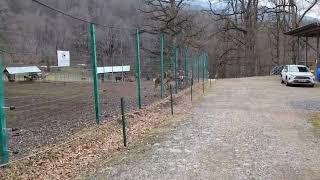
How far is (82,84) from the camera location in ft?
39.0

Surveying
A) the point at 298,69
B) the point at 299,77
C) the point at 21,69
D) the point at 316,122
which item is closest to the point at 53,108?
the point at 21,69

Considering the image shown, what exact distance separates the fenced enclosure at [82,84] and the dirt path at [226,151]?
203 cm

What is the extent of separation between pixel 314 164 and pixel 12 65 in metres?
5.92

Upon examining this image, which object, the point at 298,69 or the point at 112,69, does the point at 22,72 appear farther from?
the point at 298,69

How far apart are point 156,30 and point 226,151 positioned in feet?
100

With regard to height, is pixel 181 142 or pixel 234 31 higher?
pixel 234 31

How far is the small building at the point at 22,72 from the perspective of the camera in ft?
27.7

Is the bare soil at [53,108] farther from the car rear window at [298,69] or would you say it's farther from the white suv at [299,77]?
the car rear window at [298,69]

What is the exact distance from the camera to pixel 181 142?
30.4 ft

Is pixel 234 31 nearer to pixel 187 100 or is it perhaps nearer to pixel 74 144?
pixel 187 100

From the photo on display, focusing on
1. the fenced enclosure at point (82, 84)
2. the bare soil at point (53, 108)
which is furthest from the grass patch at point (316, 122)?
the bare soil at point (53, 108)

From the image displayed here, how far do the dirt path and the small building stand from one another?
271 centimetres

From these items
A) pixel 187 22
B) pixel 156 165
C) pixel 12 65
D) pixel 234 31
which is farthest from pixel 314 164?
pixel 234 31

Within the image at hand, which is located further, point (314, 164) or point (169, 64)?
point (169, 64)
